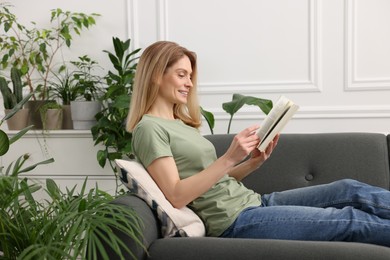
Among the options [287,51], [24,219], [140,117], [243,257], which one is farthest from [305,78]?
[24,219]

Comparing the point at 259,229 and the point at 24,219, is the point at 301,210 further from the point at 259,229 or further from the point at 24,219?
the point at 24,219

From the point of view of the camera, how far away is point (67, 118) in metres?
3.35

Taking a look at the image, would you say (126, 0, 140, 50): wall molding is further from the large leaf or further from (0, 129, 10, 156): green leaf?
(0, 129, 10, 156): green leaf

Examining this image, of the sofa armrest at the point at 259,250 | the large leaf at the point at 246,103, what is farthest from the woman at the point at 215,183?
the large leaf at the point at 246,103

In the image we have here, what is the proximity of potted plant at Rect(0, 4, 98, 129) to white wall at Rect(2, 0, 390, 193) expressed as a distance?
121 mm

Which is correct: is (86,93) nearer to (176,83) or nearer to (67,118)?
(67,118)

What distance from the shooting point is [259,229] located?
1.78 m

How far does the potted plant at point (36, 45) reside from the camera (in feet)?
10.9

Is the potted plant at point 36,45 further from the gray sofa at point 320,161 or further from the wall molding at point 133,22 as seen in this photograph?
the gray sofa at point 320,161

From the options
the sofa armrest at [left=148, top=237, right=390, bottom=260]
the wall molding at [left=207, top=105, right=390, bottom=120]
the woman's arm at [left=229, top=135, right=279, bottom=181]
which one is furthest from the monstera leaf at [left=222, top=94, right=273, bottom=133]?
the sofa armrest at [left=148, top=237, right=390, bottom=260]

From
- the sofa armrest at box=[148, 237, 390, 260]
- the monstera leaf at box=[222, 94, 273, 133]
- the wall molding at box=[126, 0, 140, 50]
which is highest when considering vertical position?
the wall molding at box=[126, 0, 140, 50]

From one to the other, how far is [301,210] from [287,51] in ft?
5.01

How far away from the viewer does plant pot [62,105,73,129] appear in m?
3.33

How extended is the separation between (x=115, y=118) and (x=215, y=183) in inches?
52.4
